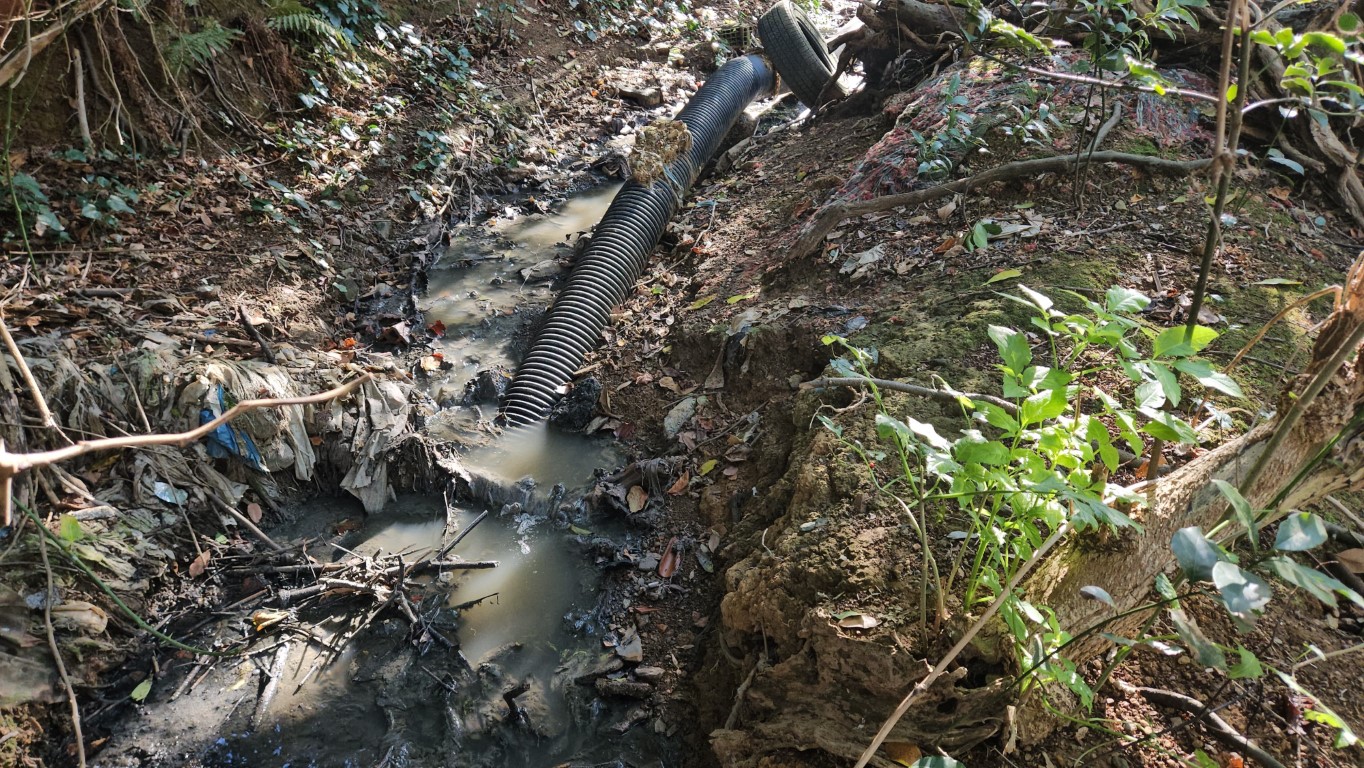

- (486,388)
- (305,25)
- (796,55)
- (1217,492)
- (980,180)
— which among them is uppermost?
(305,25)

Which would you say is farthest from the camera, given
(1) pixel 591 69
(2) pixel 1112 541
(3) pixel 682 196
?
(1) pixel 591 69

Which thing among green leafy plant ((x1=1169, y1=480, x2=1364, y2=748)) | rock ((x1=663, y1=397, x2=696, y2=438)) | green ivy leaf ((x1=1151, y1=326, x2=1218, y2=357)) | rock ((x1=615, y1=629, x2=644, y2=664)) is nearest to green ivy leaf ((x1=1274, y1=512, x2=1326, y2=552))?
green leafy plant ((x1=1169, y1=480, x2=1364, y2=748))

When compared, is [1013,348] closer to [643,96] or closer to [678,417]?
[678,417]

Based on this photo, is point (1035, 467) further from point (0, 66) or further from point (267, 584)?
point (0, 66)

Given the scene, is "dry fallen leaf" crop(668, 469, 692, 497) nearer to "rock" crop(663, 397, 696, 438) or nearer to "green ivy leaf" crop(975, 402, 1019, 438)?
"rock" crop(663, 397, 696, 438)

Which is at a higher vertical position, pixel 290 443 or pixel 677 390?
pixel 290 443

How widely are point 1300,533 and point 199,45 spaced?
568cm

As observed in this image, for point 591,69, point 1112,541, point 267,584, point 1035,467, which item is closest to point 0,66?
point 267,584

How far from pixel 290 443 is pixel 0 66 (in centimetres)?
207

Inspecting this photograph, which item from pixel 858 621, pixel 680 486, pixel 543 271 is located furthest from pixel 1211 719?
pixel 543 271

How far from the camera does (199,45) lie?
458 centimetres

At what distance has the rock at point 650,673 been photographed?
9.48 ft

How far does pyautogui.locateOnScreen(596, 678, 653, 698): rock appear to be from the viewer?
2.85 m

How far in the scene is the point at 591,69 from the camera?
7.98 meters
